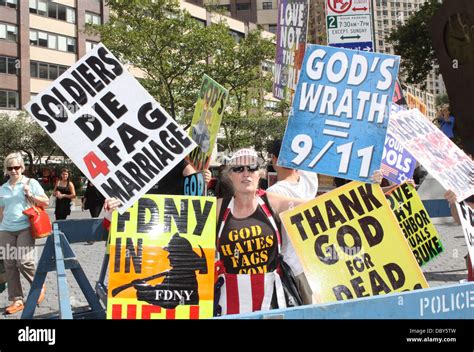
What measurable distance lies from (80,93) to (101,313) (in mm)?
2309

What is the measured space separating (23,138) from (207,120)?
41.3 meters

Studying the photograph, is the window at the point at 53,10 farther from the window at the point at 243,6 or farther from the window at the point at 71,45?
the window at the point at 243,6

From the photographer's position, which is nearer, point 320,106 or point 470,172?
point 320,106

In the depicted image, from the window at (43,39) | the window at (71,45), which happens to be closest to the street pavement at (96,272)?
the window at (43,39)

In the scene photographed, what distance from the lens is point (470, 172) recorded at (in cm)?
404

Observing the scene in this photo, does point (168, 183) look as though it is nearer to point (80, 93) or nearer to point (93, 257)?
point (80, 93)

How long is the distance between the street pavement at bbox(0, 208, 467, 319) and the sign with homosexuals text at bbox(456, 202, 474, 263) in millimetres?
3544

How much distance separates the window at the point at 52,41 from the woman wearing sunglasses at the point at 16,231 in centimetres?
5011

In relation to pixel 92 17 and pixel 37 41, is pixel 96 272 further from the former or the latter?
pixel 92 17

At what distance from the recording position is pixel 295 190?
436 centimetres

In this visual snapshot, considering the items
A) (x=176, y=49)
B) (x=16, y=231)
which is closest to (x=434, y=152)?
(x=16, y=231)

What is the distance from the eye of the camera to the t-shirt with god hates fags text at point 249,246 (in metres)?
3.67
